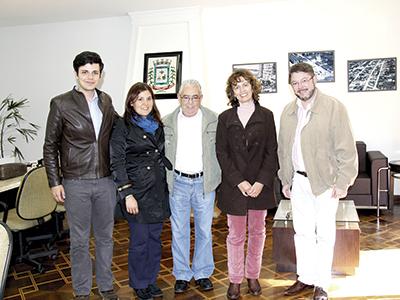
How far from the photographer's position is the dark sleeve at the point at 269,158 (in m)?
2.81

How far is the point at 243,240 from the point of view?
2.89 metres

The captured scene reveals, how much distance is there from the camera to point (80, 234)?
2.81 m

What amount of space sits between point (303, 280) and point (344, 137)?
1057 millimetres

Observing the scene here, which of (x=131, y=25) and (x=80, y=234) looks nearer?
(x=80, y=234)

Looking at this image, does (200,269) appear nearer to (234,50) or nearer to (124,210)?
(124,210)

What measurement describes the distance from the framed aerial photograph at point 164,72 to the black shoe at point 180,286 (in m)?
3.38

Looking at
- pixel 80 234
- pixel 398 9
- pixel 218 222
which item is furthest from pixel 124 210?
pixel 398 9

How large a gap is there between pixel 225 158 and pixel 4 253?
1565 mm

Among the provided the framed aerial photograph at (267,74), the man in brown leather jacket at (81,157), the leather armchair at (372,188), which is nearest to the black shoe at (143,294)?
the man in brown leather jacket at (81,157)

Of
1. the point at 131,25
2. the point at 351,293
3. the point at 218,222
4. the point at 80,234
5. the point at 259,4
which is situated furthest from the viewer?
the point at 131,25

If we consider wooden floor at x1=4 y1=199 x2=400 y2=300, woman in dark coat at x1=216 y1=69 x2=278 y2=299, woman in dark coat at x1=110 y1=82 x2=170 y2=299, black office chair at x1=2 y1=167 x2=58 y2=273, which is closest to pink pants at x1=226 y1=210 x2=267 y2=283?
woman in dark coat at x1=216 y1=69 x2=278 y2=299

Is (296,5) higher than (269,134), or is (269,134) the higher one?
(296,5)

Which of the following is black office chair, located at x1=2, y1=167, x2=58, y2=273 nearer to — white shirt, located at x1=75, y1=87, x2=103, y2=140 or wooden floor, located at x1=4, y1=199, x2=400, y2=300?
wooden floor, located at x1=4, y1=199, x2=400, y2=300

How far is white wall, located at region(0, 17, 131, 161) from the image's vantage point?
6.59m
